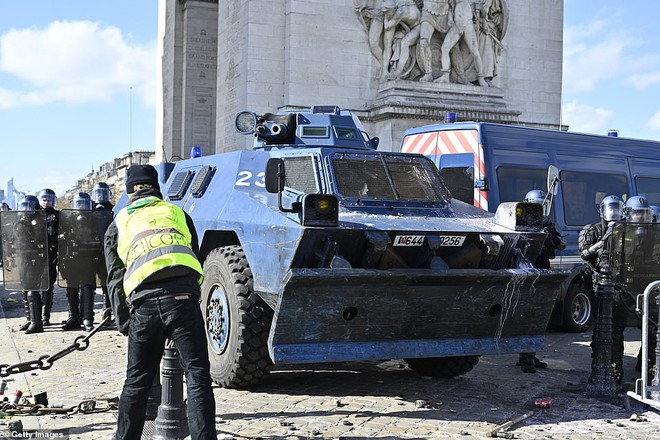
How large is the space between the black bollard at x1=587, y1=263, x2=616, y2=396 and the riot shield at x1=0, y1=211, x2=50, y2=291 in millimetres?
7045

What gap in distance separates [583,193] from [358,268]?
7.26 metres

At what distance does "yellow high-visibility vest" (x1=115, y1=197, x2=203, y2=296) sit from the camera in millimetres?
5059

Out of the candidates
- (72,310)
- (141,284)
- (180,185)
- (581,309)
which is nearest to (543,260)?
(141,284)

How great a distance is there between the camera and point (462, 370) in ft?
26.6

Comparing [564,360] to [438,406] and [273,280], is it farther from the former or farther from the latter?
[273,280]

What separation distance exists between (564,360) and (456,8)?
11554 millimetres

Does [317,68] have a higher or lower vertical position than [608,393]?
higher

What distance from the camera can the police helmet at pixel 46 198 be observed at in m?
11.4

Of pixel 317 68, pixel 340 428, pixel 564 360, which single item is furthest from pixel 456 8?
pixel 340 428

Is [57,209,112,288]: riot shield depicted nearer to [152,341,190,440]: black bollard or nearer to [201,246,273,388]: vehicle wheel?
[201,246,273,388]: vehicle wheel

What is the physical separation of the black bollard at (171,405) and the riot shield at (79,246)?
226 inches

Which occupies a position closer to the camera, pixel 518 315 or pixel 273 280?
pixel 273 280

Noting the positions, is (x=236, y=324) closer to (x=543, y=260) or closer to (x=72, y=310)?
(x=543, y=260)

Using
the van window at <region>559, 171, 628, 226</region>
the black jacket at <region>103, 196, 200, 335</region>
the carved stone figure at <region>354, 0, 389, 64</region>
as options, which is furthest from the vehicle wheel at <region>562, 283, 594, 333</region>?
the carved stone figure at <region>354, 0, 389, 64</region>
